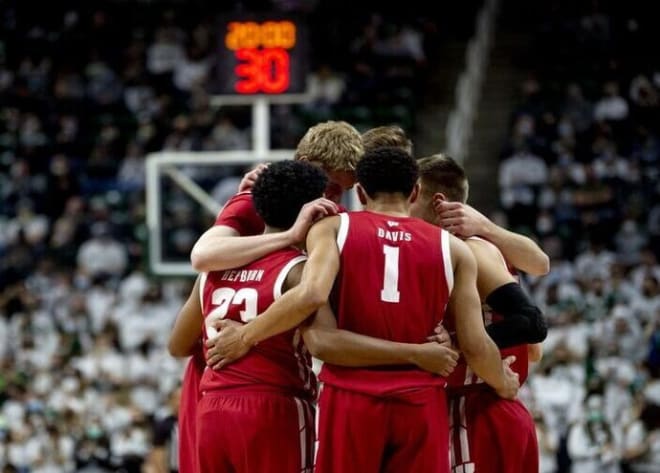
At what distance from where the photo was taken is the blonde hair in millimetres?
6441

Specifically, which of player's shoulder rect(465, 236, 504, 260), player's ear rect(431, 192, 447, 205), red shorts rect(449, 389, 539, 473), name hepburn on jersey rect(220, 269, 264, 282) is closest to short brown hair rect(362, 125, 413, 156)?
player's ear rect(431, 192, 447, 205)

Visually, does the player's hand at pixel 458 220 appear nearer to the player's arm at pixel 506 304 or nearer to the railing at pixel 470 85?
the player's arm at pixel 506 304

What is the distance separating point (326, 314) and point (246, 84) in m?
8.57

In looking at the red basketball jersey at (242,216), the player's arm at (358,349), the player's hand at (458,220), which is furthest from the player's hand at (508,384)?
the red basketball jersey at (242,216)

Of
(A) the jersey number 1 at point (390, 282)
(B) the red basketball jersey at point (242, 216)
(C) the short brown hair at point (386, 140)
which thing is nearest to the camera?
(A) the jersey number 1 at point (390, 282)

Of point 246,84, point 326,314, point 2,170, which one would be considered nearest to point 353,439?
point 326,314

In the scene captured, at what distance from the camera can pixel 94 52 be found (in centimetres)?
2277

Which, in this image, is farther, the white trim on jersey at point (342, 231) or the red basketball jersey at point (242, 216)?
the red basketball jersey at point (242, 216)

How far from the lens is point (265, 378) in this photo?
6.12 metres

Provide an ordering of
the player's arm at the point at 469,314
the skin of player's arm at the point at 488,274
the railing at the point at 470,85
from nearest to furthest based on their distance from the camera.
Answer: the player's arm at the point at 469,314
the skin of player's arm at the point at 488,274
the railing at the point at 470,85

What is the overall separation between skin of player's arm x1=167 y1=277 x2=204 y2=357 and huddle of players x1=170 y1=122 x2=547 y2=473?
0.04 feet

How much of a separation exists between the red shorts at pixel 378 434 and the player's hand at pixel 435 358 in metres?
0.10

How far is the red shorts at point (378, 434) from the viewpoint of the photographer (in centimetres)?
585

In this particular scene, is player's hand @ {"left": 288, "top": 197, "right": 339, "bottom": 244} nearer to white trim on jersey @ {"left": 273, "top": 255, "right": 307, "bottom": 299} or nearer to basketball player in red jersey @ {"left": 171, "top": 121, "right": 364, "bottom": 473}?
basketball player in red jersey @ {"left": 171, "top": 121, "right": 364, "bottom": 473}
